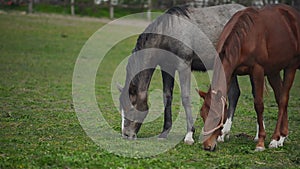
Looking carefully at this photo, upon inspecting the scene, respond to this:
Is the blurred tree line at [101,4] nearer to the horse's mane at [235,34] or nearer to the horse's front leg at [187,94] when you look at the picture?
the horse's front leg at [187,94]

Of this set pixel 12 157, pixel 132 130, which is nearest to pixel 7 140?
pixel 12 157

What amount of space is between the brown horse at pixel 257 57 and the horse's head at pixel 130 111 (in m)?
1.26

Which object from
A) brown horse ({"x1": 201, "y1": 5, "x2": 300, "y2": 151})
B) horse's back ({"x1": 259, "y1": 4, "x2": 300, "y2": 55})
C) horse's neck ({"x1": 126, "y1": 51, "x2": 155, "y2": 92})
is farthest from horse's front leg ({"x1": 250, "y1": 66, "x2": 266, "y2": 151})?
horse's neck ({"x1": 126, "y1": 51, "x2": 155, "y2": 92})

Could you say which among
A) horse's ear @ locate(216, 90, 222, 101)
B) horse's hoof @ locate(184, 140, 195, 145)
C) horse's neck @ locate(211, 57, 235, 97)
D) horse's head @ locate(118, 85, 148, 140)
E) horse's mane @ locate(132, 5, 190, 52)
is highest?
horse's mane @ locate(132, 5, 190, 52)

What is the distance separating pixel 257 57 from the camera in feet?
26.1

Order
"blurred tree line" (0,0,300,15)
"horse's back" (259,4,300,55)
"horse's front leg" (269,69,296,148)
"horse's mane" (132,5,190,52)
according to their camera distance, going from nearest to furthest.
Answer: "horse's back" (259,4,300,55), "horse's front leg" (269,69,296,148), "horse's mane" (132,5,190,52), "blurred tree line" (0,0,300,15)

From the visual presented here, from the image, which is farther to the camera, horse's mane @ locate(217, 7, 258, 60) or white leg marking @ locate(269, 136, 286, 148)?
white leg marking @ locate(269, 136, 286, 148)

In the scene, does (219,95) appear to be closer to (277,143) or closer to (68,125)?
(277,143)

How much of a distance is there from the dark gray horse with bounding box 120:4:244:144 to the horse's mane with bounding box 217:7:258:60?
993mm

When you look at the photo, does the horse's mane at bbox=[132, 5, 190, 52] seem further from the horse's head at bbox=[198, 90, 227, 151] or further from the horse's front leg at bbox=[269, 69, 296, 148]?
the horse's front leg at bbox=[269, 69, 296, 148]

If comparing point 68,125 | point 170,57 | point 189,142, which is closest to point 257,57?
point 170,57

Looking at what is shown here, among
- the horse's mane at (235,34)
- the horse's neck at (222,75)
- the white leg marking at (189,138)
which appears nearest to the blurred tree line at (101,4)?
the white leg marking at (189,138)

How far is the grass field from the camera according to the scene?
6828 mm

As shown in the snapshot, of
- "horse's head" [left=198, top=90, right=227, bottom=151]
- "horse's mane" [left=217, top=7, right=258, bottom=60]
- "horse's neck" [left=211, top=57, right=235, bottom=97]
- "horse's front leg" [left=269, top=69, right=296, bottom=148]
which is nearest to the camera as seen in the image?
"horse's head" [left=198, top=90, right=227, bottom=151]
